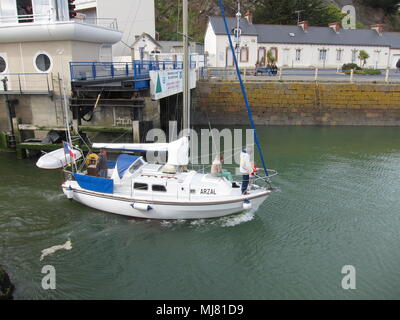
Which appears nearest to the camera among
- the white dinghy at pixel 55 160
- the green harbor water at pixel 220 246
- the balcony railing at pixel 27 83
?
the green harbor water at pixel 220 246

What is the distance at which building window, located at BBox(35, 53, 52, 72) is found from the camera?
64.2ft

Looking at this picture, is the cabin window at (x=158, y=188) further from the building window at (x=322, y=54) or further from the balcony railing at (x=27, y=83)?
the building window at (x=322, y=54)

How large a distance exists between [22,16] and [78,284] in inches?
634

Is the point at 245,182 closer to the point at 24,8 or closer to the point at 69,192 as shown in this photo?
the point at 69,192

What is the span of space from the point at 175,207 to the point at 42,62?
12521 millimetres

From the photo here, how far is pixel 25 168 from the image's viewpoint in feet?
61.5

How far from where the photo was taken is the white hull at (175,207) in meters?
12.7

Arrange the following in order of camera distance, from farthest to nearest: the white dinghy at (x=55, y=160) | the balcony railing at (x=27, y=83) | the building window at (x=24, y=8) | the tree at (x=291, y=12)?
the tree at (x=291, y=12) → the building window at (x=24, y=8) → the balcony railing at (x=27, y=83) → the white dinghy at (x=55, y=160)

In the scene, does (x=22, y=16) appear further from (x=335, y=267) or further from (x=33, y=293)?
(x=335, y=267)

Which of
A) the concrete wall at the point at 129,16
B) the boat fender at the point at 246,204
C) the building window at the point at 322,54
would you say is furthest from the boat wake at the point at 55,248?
the building window at the point at 322,54

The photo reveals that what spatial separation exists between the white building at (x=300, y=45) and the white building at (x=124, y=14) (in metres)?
8.39

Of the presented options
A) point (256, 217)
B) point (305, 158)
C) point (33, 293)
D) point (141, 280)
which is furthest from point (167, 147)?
point (305, 158)

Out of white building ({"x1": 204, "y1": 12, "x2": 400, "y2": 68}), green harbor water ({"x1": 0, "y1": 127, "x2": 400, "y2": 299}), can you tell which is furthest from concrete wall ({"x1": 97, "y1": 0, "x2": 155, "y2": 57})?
green harbor water ({"x1": 0, "y1": 127, "x2": 400, "y2": 299})

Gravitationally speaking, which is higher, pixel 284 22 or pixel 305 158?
pixel 284 22
